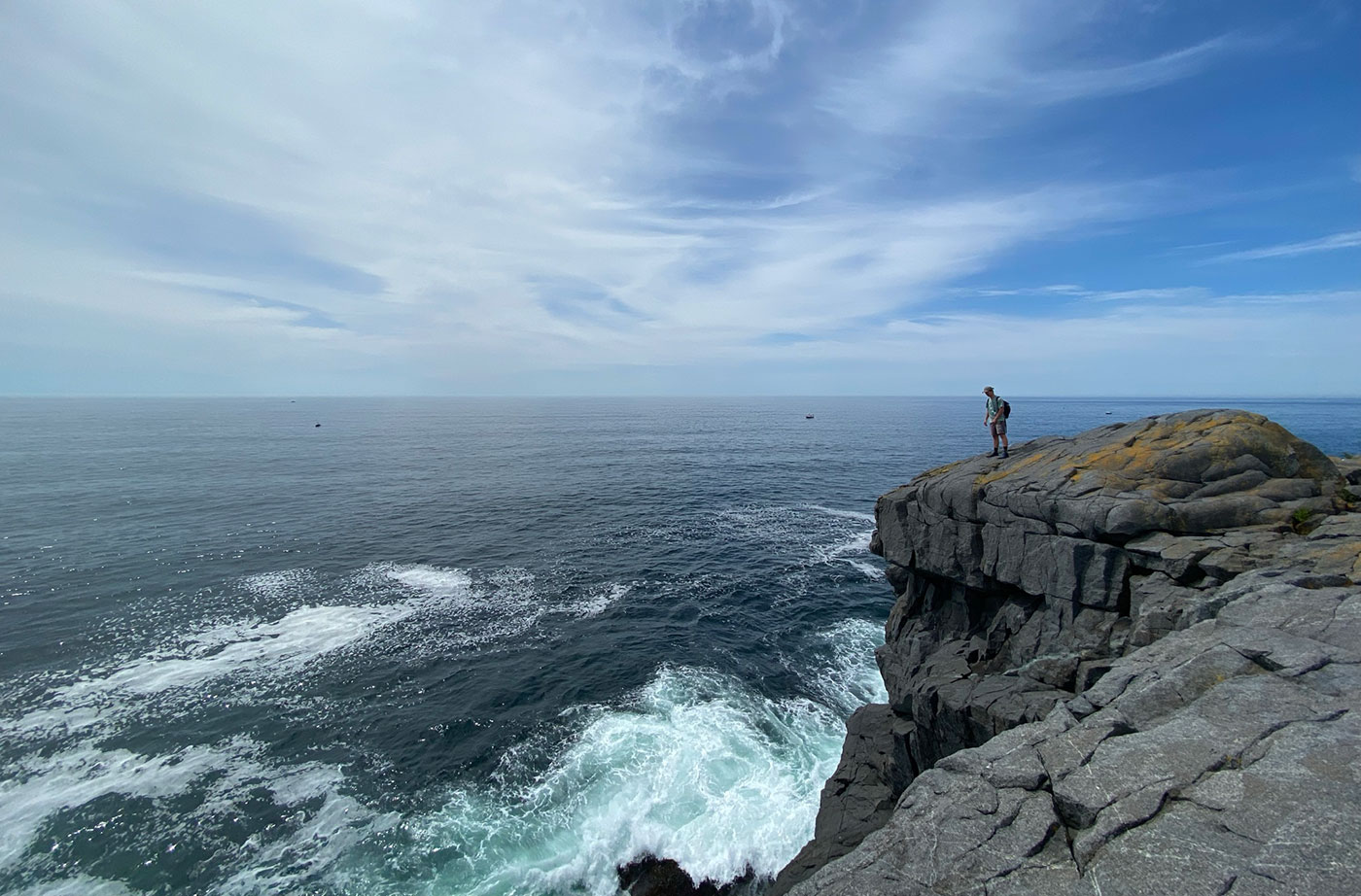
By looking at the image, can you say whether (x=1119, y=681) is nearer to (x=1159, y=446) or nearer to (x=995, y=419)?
(x=1159, y=446)

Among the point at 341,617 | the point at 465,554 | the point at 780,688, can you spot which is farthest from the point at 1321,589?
the point at 465,554

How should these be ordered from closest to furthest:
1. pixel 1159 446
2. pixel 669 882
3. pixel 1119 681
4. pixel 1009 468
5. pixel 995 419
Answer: pixel 1119 681, pixel 669 882, pixel 1159 446, pixel 1009 468, pixel 995 419

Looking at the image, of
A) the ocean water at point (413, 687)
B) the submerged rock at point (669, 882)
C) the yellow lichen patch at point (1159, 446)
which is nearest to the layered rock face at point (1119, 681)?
the yellow lichen patch at point (1159, 446)

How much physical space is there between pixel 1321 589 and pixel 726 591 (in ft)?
98.6

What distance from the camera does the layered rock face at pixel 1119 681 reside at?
8.30 meters

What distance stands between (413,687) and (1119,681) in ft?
95.2

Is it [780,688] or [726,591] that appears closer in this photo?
[780,688]

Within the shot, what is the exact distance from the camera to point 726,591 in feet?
130

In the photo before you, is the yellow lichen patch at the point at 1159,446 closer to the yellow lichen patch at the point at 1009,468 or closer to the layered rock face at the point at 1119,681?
the layered rock face at the point at 1119,681

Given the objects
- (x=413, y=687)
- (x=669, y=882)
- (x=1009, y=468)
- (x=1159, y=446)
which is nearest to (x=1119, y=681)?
(x=1159, y=446)

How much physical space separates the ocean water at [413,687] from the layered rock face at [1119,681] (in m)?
6.43

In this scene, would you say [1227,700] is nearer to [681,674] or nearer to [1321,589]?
[1321,589]

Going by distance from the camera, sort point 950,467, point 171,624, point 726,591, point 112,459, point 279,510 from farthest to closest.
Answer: point 112,459
point 279,510
point 726,591
point 171,624
point 950,467

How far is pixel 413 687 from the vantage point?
27.9 m
